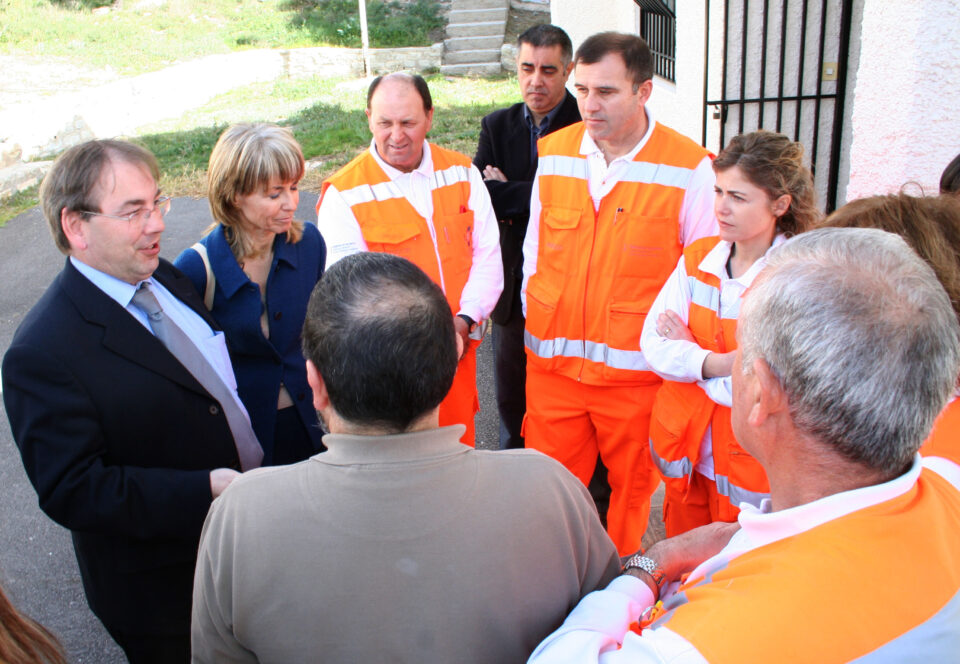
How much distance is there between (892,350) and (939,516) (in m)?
0.27

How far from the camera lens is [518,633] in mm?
1328

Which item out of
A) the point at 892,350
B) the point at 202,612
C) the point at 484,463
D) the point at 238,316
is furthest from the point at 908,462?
the point at 238,316

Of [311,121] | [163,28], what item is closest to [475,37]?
[311,121]

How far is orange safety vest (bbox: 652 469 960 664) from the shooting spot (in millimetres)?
987

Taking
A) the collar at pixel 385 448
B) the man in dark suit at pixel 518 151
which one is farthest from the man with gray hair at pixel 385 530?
the man in dark suit at pixel 518 151

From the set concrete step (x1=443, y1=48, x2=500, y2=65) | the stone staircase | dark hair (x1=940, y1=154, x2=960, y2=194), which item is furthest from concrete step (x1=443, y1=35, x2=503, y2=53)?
dark hair (x1=940, y1=154, x2=960, y2=194)

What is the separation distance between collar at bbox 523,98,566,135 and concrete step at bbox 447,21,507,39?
12996 mm

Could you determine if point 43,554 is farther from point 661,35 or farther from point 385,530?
point 661,35

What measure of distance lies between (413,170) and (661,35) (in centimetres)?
509

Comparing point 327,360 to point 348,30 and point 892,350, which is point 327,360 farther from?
point 348,30

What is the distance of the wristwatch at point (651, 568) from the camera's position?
150cm

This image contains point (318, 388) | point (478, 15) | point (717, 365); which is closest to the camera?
point (318, 388)

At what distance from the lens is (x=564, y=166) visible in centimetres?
302

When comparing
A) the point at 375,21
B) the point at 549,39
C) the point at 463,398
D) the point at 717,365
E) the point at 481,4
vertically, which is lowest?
the point at 463,398
